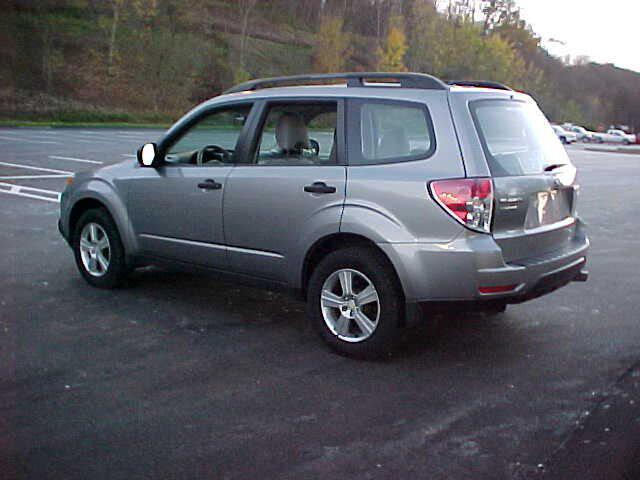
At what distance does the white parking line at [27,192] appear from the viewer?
12438 millimetres

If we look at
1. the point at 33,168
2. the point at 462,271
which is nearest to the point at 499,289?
the point at 462,271

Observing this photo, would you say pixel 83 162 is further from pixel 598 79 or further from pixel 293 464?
pixel 598 79

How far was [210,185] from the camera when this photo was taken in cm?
586

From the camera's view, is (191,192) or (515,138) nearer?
(515,138)

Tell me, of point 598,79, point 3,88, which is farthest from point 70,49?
point 598,79

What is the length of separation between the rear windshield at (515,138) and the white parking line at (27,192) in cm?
874

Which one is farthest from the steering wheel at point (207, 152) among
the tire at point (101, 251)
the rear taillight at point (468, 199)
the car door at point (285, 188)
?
the rear taillight at point (468, 199)

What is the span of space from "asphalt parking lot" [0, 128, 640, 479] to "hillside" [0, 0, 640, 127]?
1533 inches

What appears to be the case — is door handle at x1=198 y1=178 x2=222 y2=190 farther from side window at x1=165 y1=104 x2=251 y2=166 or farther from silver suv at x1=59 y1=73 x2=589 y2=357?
side window at x1=165 y1=104 x2=251 y2=166

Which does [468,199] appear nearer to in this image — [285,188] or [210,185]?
[285,188]

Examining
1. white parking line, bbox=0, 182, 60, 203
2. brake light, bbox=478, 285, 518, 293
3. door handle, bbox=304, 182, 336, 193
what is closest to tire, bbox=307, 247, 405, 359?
door handle, bbox=304, 182, 336, 193

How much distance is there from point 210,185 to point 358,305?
154cm

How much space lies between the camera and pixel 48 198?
12430mm

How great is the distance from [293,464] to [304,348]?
1.80m
